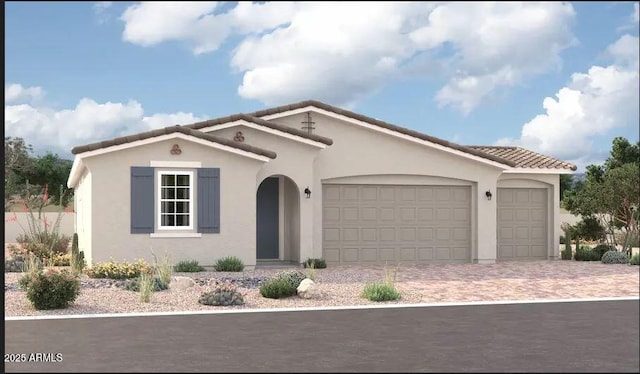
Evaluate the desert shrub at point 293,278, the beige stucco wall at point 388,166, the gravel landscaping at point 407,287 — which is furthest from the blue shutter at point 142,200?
the desert shrub at point 293,278

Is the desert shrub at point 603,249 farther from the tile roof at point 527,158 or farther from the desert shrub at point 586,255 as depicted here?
the tile roof at point 527,158

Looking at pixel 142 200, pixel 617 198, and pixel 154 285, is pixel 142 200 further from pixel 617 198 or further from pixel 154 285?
pixel 617 198

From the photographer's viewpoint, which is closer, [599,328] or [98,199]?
[599,328]

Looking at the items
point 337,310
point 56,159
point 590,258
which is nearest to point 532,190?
point 590,258

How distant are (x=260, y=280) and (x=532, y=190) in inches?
474

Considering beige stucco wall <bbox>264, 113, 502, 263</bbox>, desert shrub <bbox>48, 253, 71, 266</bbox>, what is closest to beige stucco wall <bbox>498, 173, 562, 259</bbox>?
beige stucco wall <bbox>264, 113, 502, 263</bbox>

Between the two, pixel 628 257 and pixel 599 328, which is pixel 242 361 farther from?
pixel 628 257

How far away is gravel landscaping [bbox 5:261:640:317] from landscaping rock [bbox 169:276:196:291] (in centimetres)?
14

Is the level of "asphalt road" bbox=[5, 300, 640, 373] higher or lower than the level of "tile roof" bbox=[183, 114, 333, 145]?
lower

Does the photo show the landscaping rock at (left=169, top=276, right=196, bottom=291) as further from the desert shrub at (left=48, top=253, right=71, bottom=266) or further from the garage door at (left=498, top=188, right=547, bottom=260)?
the garage door at (left=498, top=188, right=547, bottom=260)

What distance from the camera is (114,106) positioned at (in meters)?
12.2

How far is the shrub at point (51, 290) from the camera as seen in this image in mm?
11820

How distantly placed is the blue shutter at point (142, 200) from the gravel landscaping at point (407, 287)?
5.87 feet

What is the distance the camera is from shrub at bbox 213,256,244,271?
720 inches
